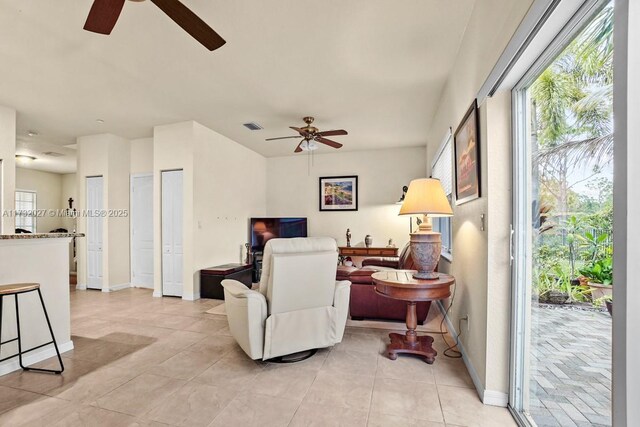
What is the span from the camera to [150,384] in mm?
2234

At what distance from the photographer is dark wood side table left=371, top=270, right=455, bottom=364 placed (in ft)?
8.05

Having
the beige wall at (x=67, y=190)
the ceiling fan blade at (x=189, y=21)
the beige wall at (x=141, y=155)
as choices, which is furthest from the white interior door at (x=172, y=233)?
the beige wall at (x=67, y=190)

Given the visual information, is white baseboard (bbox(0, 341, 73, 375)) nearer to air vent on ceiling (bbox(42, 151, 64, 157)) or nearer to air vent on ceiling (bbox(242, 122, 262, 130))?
air vent on ceiling (bbox(242, 122, 262, 130))

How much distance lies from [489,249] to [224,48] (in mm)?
2694

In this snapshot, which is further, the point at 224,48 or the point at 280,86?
the point at 280,86

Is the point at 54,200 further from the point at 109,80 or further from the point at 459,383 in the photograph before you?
the point at 459,383

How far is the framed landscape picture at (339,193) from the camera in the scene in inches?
264

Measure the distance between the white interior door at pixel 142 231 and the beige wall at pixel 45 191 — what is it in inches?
184

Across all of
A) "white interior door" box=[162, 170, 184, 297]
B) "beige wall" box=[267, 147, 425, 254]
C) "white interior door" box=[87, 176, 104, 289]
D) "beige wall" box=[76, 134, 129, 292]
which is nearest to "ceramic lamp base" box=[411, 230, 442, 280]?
"white interior door" box=[162, 170, 184, 297]

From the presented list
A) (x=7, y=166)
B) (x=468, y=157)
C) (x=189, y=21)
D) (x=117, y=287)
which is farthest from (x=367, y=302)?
(x=7, y=166)

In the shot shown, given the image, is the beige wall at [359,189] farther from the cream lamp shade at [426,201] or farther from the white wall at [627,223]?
the white wall at [627,223]

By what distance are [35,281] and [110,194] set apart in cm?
322

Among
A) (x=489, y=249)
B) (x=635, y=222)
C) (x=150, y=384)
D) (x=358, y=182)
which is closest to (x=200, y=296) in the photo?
(x=150, y=384)

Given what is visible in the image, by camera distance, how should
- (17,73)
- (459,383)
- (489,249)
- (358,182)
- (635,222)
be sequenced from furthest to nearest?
(358,182)
(17,73)
(459,383)
(489,249)
(635,222)
